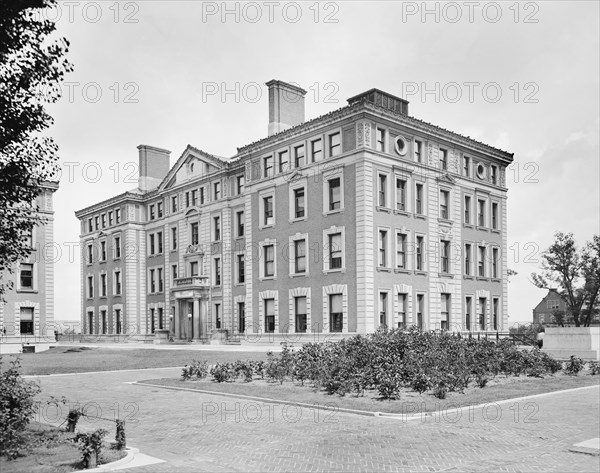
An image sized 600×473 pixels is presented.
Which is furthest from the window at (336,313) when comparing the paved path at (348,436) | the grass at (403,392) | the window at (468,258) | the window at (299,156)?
the paved path at (348,436)

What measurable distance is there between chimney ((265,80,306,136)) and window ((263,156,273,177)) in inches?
103

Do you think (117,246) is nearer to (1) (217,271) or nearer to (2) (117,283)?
(2) (117,283)

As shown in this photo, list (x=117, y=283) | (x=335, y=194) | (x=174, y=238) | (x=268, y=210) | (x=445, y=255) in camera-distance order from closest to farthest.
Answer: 1. (x=335, y=194)
2. (x=445, y=255)
3. (x=268, y=210)
4. (x=174, y=238)
5. (x=117, y=283)

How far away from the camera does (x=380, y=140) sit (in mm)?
41156

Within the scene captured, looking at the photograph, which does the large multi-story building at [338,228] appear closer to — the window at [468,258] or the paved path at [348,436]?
the window at [468,258]

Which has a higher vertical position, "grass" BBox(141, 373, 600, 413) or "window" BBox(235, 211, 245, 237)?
"window" BBox(235, 211, 245, 237)

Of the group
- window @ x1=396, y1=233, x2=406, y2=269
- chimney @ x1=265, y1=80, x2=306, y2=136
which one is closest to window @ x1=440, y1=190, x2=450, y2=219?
window @ x1=396, y1=233, x2=406, y2=269

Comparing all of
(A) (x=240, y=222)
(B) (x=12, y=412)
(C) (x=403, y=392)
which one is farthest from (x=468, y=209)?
(B) (x=12, y=412)

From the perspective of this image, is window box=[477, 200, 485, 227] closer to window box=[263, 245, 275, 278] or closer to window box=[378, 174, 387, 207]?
window box=[378, 174, 387, 207]

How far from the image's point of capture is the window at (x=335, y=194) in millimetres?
41594

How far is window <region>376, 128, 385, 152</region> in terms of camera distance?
40844 millimetres

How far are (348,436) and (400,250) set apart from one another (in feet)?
99.5

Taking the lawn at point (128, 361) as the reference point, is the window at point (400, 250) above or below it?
above

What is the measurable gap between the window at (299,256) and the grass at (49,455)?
3219cm
